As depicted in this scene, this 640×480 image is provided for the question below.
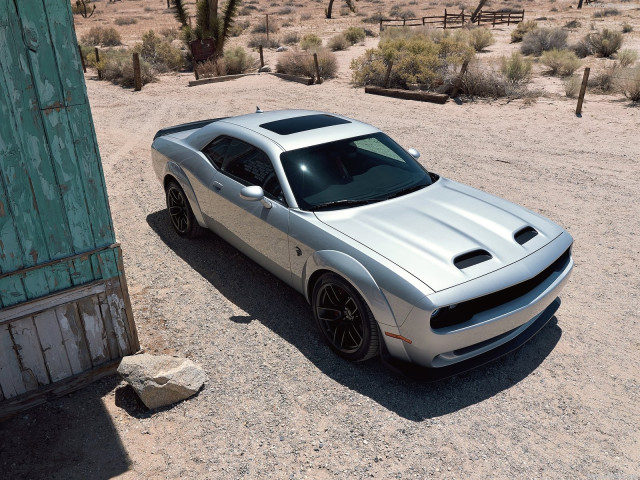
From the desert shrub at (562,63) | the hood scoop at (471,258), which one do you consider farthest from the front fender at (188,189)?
the desert shrub at (562,63)

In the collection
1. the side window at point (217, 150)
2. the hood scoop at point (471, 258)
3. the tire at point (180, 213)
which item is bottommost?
the tire at point (180, 213)

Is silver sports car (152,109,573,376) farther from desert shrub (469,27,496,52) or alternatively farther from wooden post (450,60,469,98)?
desert shrub (469,27,496,52)

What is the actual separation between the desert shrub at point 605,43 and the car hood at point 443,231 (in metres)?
20.5

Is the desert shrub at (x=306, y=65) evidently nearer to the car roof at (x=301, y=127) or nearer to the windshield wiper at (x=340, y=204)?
the car roof at (x=301, y=127)

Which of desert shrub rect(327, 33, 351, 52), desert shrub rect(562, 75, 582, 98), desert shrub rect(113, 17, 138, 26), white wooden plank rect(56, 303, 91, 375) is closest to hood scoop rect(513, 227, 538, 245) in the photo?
white wooden plank rect(56, 303, 91, 375)

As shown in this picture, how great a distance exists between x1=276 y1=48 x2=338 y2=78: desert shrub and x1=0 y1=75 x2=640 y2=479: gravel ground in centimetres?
1261

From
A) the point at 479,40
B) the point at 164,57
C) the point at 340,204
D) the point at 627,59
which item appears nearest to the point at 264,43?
the point at 164,57

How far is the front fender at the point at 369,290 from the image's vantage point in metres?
3.83

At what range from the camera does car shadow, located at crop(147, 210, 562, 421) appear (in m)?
4.04

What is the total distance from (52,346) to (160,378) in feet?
2.77

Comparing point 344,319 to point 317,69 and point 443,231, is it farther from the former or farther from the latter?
point 317,69

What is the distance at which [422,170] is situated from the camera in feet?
17.8

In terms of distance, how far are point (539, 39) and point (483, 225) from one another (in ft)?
70.6

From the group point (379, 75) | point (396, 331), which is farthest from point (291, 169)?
point (379, 75)
